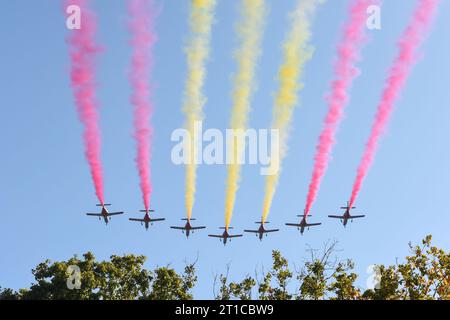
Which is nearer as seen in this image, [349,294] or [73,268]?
[349,294]

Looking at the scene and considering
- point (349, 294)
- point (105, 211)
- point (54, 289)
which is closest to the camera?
point (349, 294)

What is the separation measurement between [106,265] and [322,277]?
29146 mm

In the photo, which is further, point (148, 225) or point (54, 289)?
point (54, 289)
